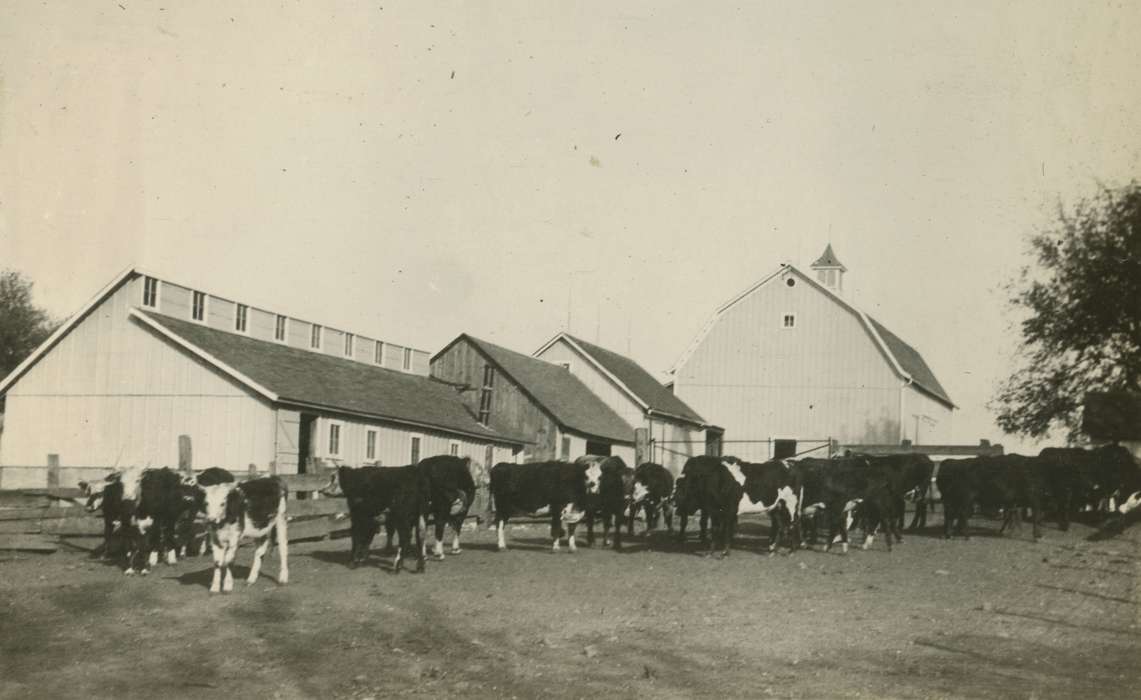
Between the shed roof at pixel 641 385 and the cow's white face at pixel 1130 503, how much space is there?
21621 millimetres

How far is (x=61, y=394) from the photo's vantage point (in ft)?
104

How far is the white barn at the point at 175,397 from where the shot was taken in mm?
29625

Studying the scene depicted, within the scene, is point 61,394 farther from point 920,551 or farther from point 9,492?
point 920,551

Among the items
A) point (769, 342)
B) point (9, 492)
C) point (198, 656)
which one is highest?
point (769, 342)

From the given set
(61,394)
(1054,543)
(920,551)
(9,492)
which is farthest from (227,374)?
(1054,543)

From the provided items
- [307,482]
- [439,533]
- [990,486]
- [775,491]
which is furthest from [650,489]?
[307,482]

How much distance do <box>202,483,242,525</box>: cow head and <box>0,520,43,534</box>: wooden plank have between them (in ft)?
19.1

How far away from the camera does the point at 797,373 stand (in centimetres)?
4312

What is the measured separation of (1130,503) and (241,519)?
20650 mm

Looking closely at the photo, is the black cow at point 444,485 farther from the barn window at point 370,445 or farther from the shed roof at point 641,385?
the shed roof at point 641,385

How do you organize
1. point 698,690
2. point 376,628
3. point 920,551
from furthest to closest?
point 920,551 < point 376,628 < point 698,690

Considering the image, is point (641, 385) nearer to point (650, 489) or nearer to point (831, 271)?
point (831, 271)

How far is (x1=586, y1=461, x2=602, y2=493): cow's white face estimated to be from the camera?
20.9m

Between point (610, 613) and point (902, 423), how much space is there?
30.3 metres
